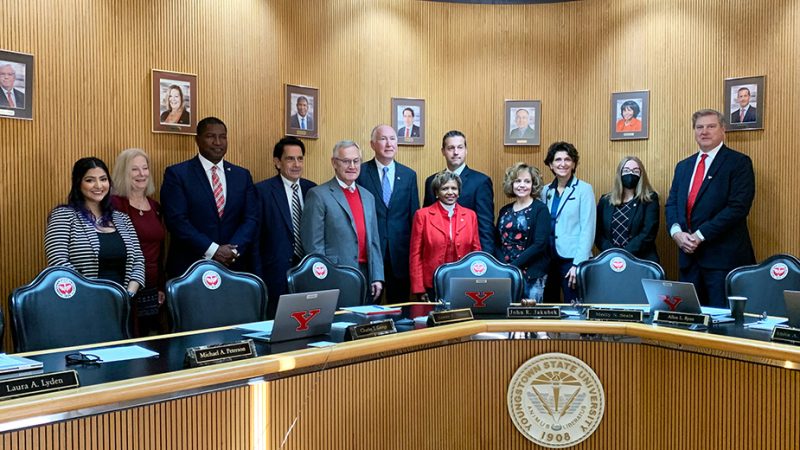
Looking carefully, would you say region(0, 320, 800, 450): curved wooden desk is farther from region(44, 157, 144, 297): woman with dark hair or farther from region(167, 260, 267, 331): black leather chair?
region(44, 157, 144, 297): woman with dark hair

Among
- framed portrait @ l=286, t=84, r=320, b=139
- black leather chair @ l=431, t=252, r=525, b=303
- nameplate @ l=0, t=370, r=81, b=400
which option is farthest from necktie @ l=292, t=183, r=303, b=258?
nameplate @ l=0, t=370, r=81, b=400

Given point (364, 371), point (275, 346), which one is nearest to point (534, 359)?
point (364, 371)

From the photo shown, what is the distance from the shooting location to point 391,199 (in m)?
5.67

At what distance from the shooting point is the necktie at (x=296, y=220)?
5.34 m

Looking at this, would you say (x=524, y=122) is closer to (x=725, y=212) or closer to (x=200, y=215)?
(x=725, y=212)

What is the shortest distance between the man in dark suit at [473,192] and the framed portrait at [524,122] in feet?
3.75

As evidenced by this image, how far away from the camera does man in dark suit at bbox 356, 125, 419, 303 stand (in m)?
5.63

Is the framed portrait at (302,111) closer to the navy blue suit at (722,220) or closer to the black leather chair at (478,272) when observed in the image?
the black leather chair at (478,272)

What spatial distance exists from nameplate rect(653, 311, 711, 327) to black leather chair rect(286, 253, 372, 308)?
169cm

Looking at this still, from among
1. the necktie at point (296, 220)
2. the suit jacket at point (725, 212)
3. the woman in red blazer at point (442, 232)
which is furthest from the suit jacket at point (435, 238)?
the suit jacket at point (725, 212)

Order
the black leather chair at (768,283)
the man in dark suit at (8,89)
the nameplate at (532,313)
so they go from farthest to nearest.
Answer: the man in dark suit at (8,89) < the black leather chair at (768,283) < the nameplate at (532,313)

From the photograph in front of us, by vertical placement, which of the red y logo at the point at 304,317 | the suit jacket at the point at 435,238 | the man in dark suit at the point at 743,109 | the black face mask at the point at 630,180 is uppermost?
the man in dark suit at the point at 743,109

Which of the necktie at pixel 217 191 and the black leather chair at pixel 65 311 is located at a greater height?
the necktie at pixel 217 191

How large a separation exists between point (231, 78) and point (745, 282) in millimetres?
3870
